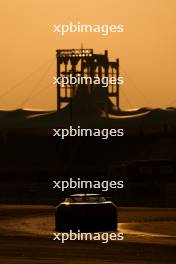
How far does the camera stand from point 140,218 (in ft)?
138

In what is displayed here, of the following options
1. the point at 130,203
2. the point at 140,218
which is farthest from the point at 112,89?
the point at 140,218

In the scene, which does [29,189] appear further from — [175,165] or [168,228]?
[168,228]

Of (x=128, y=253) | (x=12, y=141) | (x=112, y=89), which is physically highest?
(x=112, y=89)

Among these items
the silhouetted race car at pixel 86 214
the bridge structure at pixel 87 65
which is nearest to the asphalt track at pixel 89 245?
the silhouetted race car at pixel 86 214

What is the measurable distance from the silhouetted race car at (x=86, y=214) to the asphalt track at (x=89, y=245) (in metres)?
0.54

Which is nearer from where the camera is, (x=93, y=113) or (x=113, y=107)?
(x=93, y=113)

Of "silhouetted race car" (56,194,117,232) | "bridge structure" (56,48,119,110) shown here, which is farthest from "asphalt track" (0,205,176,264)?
"bridge structure" (56,48,119,110)

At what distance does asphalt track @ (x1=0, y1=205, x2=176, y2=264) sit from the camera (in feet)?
77.5

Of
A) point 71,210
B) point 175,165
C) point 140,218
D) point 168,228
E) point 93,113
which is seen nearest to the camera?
point 71,210

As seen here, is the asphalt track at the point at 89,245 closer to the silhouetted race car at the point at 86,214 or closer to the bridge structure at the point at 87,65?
the silhouetted race car at the point at 86,214

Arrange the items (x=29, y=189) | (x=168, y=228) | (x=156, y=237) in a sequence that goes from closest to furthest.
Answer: (x=156, y=237), (x=168, y=228), (x=29, y=189)

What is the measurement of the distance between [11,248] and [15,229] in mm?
8735

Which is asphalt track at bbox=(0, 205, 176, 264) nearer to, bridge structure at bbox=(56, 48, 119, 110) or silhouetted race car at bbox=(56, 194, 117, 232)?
silhouetted race car at bbox=(56, 194, 117, 232)

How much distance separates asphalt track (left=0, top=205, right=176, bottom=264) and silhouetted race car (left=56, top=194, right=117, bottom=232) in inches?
21.3
